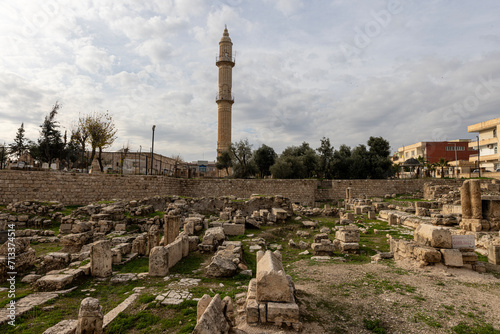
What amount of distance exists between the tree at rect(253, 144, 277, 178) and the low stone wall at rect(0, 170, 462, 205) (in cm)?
728

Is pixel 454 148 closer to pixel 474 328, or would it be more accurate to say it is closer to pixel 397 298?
pixel 397 298

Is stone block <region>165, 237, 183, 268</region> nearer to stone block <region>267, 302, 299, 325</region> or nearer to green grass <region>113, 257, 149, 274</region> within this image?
green grass <region>113, 257, 149, 274</region>

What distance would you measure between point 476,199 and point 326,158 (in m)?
26.8

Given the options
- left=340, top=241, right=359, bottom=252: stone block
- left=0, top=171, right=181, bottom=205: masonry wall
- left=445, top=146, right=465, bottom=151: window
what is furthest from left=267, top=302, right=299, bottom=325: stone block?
left=445, top=146, right=465, bottom=151: window

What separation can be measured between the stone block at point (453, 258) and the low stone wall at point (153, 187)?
20.7 metres

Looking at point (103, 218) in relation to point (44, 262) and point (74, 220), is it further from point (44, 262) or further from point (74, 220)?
point (44, 262)

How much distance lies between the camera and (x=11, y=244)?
272 inches

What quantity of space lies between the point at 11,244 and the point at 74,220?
692 cm

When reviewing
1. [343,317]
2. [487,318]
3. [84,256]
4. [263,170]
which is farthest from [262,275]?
[263,170]

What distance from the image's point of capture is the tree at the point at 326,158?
36.9m

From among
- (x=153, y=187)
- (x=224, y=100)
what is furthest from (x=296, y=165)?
(x=153, y=187)

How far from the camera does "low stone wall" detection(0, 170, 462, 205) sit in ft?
58.1

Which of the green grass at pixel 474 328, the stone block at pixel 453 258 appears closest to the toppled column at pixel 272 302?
the green grass at pixel 474 328

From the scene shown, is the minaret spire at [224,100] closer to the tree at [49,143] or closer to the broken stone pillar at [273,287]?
the tree at [49,143]
